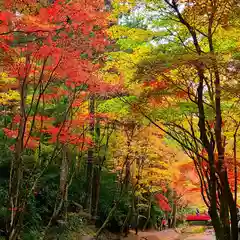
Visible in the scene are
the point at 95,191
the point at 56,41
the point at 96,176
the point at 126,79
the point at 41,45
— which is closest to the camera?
the point at 41,45

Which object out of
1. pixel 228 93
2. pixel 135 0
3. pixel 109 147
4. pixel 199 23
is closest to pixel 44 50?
pixel 135 0

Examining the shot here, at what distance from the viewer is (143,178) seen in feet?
71.5

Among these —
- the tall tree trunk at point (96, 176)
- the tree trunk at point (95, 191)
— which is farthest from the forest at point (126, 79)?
the tree trunk at point (95, 191)

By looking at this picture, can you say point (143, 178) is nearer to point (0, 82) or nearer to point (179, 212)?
point (0, 82)

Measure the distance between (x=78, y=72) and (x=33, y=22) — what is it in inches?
126

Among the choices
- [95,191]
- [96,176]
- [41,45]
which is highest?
[41,45]

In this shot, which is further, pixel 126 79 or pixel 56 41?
pixel 126 79

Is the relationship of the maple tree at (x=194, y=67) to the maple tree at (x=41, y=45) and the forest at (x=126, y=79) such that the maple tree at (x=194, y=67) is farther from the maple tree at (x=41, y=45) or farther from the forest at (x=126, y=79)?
the maple tree at (x=41, y=45)

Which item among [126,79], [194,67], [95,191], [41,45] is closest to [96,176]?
[95,191]

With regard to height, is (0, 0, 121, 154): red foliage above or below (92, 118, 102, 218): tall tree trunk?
above

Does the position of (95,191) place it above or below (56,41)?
below

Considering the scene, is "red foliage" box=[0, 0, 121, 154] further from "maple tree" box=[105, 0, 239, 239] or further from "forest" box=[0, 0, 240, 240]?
"maple tree" box=[105, 0, 239, 239]

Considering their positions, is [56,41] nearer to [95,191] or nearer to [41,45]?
[41,45]

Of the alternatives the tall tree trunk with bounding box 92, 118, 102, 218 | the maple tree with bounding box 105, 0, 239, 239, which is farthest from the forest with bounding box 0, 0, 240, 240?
the tall tree trunk with bounding box 92, 118, 102, 218
